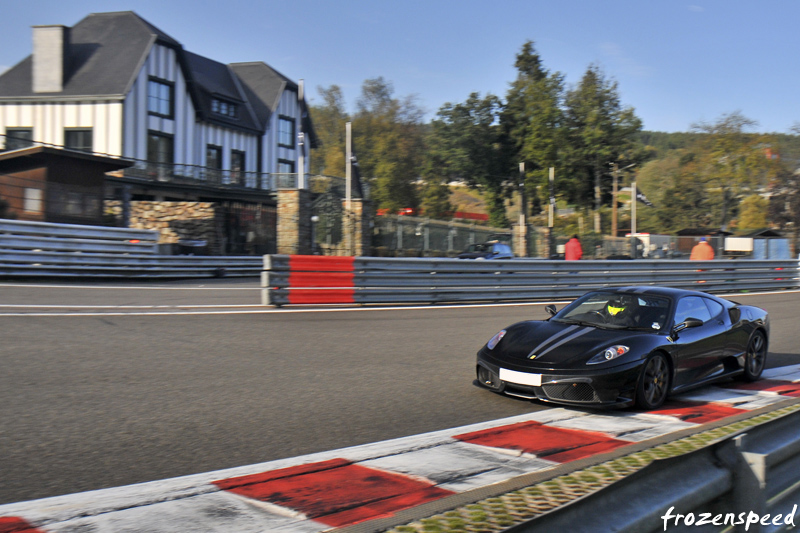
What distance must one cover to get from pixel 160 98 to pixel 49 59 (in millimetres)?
5640

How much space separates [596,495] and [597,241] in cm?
4579

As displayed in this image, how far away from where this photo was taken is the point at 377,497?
12.5 feet

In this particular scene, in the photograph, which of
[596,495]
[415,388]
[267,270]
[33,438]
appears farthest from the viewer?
[267,270]

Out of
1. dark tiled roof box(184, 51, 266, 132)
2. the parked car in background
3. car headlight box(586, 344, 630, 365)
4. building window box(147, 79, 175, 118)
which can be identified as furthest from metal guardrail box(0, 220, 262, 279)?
dark tiled roof box(184, 51, 266, 132)

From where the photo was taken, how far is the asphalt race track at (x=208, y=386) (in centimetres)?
450

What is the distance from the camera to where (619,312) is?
7.08m

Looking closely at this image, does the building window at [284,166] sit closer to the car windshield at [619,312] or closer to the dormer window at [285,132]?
the dormer window at [285,132]

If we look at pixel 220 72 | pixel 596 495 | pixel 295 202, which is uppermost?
pixel 220 72

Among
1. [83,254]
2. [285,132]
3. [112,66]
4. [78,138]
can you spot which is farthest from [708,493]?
[285,132]

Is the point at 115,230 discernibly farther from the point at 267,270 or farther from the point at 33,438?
the point at 33,438

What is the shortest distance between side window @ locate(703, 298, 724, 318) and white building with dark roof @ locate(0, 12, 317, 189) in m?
27.9

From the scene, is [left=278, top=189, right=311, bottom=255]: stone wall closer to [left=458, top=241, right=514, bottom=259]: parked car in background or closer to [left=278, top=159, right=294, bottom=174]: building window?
[left=458, top=241, right=514, bottom=259]: parked car in background

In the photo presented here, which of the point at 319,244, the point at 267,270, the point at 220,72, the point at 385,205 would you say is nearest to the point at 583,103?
the point at 385,205

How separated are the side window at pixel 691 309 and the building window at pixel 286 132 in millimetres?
45191
